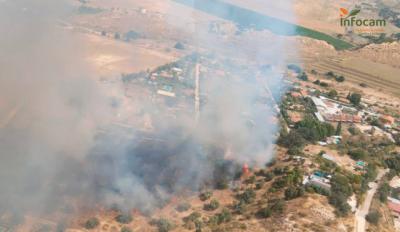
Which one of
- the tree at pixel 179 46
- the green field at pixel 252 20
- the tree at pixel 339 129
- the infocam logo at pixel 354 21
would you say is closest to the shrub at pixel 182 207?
the tree at pixel 339 129

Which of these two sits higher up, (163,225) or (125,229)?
(163,225)

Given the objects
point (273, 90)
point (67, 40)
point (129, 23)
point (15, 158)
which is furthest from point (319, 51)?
point (15, 158)

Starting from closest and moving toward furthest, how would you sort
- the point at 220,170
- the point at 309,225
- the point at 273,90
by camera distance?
the point at 309,225 < the point at 220,170 < the point at 273,90

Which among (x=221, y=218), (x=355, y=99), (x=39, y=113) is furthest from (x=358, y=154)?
(x=39, y=113)

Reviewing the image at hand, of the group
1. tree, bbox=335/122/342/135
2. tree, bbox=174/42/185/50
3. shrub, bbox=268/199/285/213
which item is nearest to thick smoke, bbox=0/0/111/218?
shrub, bbox=268/199/285/213

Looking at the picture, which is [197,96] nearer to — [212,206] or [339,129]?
[339,129]

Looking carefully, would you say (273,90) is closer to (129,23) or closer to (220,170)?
(220,170)
